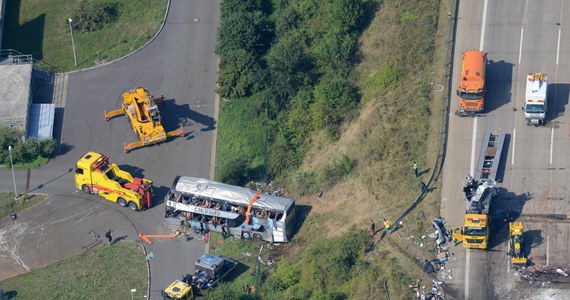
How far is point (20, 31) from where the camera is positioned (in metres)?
96.5

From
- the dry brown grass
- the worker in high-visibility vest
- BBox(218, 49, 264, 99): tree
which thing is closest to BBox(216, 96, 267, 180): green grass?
BBox(218, 49, 264, 99): tree

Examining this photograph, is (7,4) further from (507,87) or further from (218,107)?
(507,87)

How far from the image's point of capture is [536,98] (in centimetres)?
7700

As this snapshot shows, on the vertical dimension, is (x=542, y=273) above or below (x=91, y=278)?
above

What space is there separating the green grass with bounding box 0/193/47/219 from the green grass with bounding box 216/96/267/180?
1471 centimetres

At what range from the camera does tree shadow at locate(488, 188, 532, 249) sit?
7162 cm

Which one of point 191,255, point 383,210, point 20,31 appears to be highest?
point 20,31

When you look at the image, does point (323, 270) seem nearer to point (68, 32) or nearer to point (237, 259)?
point (237, 259)

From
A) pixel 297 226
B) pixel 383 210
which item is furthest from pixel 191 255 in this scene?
pixel 383 210

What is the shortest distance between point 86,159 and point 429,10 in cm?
3074

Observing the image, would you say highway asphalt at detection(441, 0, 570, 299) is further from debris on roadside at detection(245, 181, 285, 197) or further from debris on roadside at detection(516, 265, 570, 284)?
debris on roadside at detection(245, 181, 285, 197)

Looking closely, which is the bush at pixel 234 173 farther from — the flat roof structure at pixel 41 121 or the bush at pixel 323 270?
the flat roof structure at pixel 41 121

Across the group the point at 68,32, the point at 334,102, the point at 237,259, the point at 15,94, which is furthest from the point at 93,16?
the point at 237,259

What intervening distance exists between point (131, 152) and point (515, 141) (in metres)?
30.9
